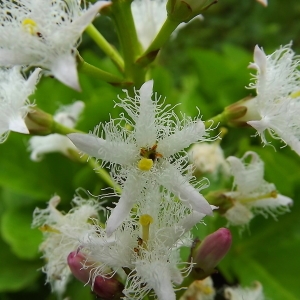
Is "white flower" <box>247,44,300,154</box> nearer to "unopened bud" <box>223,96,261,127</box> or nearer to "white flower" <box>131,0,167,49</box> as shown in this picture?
"unopened bud" <box>223,96,261,127</box>

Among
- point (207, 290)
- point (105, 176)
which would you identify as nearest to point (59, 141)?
point (105, 176)

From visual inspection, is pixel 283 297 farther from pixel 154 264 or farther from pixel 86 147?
pixel 86 147

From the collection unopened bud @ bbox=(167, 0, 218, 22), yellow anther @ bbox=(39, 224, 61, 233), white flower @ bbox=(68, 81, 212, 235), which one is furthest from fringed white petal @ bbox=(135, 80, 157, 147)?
yellow anther @ bbox=(39, 224, 61, 233)

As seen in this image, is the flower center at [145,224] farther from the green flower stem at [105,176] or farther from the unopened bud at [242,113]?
the unopened bud at [242,113]

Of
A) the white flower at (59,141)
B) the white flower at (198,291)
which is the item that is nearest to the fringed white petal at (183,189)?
the white flower at (198,291)

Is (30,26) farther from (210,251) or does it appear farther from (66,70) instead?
(210,251)
